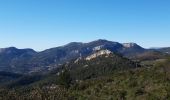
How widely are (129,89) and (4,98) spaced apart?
156 feet

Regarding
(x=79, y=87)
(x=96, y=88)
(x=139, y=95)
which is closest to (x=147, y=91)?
(x=139, y=95)

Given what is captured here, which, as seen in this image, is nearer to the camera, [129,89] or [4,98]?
[129,89]

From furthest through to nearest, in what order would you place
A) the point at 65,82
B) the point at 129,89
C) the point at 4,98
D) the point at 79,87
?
1. the point at 65,82
2. the point at 79,87
3. the point at 4,98
4. the point at 129,89

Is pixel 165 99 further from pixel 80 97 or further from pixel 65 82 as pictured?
pixel 65 82

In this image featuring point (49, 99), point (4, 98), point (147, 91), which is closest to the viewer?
point (147, 91)

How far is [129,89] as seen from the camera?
106312 millimetres

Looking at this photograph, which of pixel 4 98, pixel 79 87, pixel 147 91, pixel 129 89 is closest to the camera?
pixel 147 91

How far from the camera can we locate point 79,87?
465ft

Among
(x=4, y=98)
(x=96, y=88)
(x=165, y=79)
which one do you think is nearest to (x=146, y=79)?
(x=165, y=79)

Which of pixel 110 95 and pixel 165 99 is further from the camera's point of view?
pixel 110 95

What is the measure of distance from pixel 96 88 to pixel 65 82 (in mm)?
40655

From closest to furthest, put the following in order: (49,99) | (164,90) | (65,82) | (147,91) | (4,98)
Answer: (164,90), (147,91), (49,99), (4,98), (65,82)

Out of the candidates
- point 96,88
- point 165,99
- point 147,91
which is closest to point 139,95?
point 147,91

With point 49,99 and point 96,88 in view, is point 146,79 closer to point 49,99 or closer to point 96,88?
point 96,88
